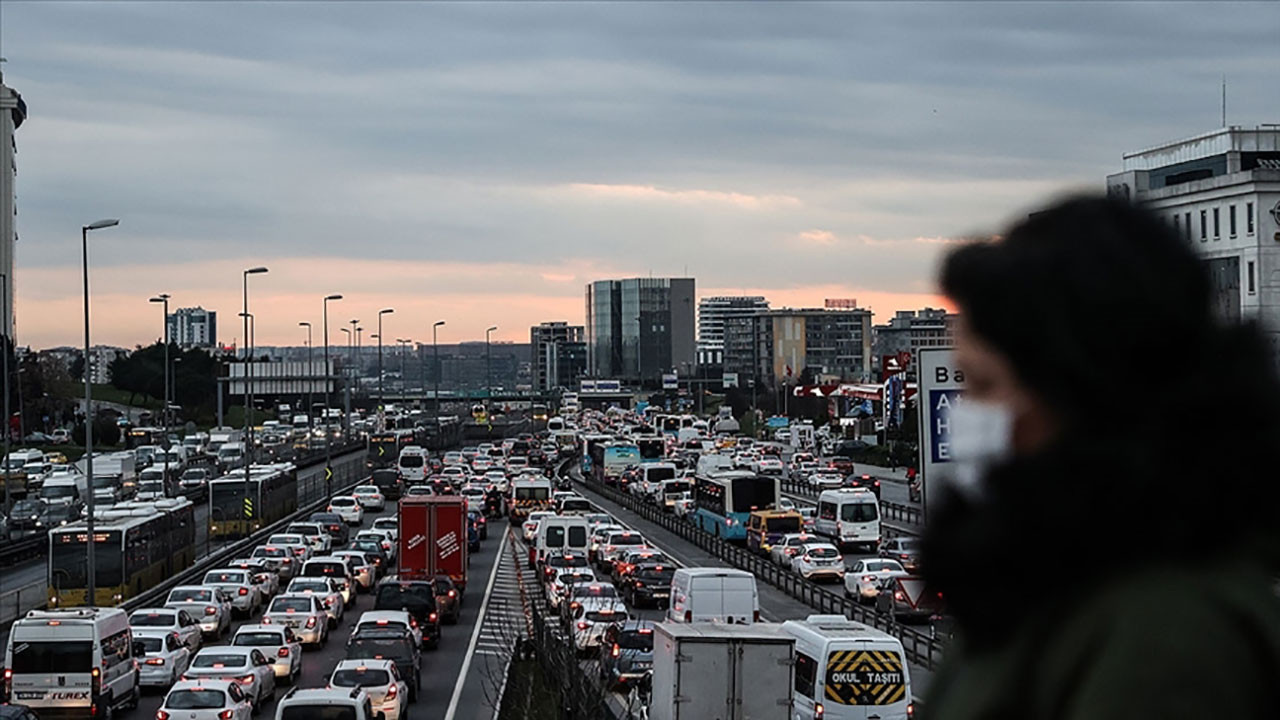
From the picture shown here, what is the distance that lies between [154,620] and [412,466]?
2559 inches

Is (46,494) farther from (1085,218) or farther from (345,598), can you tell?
(1085,218)

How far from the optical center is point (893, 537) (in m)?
67.8

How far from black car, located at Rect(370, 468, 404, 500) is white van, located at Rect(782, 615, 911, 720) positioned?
75430 millimetres

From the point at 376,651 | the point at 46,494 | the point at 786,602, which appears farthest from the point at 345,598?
the point at 46,494

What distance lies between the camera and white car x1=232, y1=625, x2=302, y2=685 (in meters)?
35.6

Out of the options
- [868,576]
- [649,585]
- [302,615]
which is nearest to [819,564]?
[868,576]

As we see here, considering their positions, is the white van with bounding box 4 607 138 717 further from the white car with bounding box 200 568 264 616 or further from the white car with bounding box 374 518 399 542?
the white car with bounding box 374 518 399 542

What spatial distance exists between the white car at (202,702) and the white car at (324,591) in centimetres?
1611

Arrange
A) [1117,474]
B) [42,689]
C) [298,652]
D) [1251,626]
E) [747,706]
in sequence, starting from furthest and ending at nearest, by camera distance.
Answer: [298,652] < [42,689] < [747,706] < [1117,474] < [1251,626]

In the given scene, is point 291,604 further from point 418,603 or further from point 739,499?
point 739,499

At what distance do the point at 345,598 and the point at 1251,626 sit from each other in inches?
1950

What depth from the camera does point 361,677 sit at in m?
29.8

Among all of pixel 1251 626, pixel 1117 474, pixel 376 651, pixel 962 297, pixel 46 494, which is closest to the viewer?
pixel 1251 626

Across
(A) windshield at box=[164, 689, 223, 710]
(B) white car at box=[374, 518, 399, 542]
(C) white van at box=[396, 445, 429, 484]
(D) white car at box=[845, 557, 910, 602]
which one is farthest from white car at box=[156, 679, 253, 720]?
(C) white van at box=[396, 445, 429, 484]
